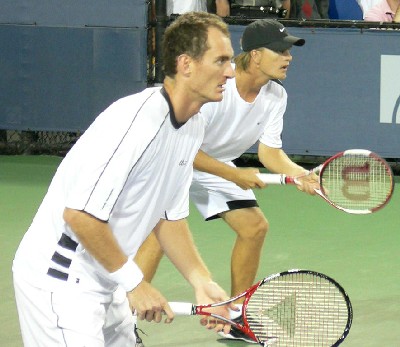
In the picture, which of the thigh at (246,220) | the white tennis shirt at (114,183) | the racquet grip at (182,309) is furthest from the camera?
the thigh at (246,220)

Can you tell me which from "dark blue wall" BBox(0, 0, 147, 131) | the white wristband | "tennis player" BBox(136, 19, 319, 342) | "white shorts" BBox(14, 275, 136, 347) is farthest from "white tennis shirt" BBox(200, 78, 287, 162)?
"dark blue wall" BBox(0, 0, 147, 131)

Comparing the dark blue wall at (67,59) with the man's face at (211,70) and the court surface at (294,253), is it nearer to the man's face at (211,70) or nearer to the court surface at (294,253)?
the court surface at (294,253)

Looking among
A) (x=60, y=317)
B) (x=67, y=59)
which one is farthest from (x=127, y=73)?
(x=60, y=317)

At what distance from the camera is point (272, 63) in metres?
6.37

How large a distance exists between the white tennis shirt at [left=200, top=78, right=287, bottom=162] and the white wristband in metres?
2.56

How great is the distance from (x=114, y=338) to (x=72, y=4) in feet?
25.5

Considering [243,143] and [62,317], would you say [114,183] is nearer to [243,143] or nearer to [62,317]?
[62,317]

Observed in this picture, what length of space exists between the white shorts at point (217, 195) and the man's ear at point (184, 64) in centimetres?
261

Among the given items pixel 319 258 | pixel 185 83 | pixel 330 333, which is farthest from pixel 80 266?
pixel 319 258

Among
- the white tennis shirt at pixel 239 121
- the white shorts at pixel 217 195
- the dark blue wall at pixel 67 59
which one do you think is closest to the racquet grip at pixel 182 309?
the white tennis shirt at pixel 239 121

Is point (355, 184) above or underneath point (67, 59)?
underneath

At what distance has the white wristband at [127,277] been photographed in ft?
12.7

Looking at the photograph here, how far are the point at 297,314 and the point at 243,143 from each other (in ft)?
5.66

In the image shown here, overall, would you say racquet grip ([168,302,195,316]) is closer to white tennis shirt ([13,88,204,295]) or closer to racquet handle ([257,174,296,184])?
white tennis shirt ([13,88,204,295])
